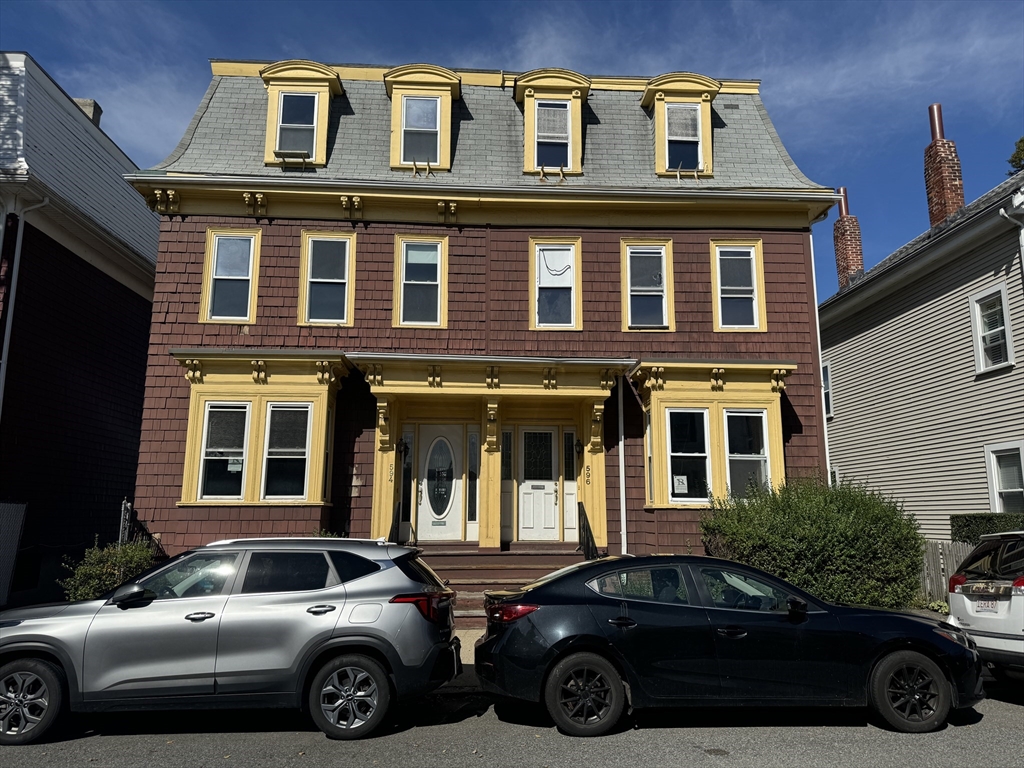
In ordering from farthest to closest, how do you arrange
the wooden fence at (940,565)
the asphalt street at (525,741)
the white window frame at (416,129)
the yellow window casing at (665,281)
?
the white window frame at (416,129), the yellow window casing at (665,281), the wooden fence at (940,565), the asphalt street at (525,741)

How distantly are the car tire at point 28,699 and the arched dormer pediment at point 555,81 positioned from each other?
505 inches

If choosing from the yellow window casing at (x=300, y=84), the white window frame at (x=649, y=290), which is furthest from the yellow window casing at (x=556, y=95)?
the yellow window casing at (x=300, y=84)

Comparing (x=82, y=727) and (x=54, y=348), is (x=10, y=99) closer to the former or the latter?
(x=54, y=348)

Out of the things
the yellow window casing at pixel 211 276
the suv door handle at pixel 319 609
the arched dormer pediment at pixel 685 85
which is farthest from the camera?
the arched dormer pediment at pixel 685 85

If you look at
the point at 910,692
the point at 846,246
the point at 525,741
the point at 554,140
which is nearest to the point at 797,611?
the point at 910,692

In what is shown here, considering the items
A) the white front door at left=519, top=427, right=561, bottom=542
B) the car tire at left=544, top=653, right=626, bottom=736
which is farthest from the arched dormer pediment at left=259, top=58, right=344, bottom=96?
the car tire at left=544, top=653, right=626, bottom=736

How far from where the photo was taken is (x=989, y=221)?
587 inches

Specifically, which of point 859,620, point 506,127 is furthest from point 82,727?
point 506,127

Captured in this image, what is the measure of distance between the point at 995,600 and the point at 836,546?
3136 millimetres

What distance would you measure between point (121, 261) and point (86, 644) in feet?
42.1

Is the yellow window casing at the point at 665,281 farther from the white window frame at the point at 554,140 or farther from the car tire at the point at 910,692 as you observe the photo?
the car tire at the point at 910,692

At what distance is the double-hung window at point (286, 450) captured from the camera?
42.6ft

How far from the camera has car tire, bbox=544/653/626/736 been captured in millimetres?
6496

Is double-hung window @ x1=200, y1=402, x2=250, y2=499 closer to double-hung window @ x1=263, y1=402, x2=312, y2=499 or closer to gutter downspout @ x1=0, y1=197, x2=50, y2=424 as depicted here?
double-hung window @ x1=263, y1=402, x2=312, y2=499
